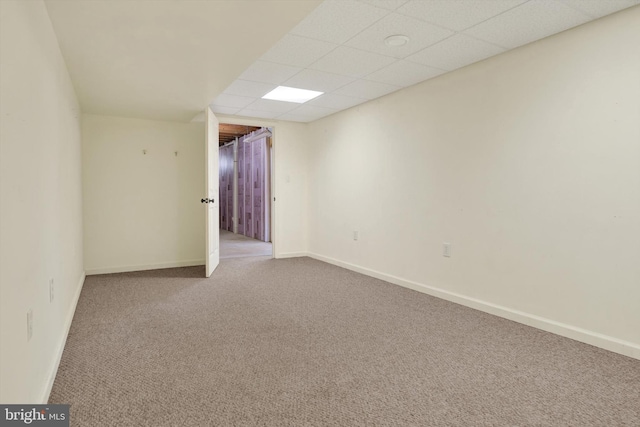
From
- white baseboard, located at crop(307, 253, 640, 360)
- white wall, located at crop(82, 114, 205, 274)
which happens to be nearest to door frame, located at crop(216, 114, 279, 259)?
white wall, located at crop(82, 114, 205, 274)

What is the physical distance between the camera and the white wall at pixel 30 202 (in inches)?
46.9

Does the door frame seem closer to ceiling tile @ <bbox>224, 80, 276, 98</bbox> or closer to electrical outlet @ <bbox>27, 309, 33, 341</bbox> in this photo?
ceiling tile @ <bbox>224, 80, 276, 98</bbox>

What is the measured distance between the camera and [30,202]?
1540 millimetres

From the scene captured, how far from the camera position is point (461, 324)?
2.73 metres

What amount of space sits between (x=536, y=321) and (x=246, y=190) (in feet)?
22.9

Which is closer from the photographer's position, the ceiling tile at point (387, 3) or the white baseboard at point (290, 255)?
the ceiling tile at point (387, 3)

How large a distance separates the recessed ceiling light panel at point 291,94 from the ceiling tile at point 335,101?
0.09 m

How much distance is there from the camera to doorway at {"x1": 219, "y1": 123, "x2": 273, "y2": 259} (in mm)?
7344

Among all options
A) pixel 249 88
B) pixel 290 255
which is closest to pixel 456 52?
pixel 249 88

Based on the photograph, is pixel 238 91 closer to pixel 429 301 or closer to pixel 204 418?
pixel 429 301

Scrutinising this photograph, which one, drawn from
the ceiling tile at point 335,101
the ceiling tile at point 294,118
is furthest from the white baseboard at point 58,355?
the ceiling tile at point 294,118

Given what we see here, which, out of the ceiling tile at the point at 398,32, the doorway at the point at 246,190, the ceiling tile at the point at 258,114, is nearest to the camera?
the ceiling tile at the point at 398,32

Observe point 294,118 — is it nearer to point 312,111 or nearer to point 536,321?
point 312,111

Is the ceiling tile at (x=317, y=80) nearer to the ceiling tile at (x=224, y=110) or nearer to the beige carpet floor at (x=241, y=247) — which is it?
the ceiling tile at (x=224, y=110)
